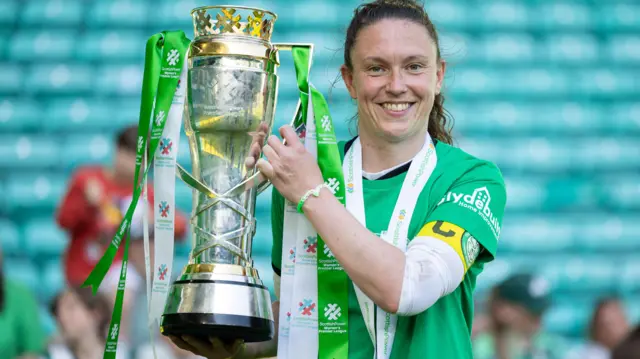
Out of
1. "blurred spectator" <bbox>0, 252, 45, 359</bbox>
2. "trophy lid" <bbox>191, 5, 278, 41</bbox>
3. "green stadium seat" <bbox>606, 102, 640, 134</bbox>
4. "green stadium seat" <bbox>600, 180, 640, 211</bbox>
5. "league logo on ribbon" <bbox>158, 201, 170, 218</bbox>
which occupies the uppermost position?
"green stadium seat" <bbox>606, 102, 640, 134</bbox>

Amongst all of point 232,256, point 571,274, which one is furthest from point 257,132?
point 571,274

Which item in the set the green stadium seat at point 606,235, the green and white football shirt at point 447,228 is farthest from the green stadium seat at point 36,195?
the green and white football shirt at point 447,228

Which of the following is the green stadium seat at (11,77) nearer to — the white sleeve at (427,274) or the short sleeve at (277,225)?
the short sleeve at (277,225)

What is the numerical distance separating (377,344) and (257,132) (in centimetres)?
50

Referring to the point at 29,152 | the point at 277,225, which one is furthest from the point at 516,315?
the point at 29,152

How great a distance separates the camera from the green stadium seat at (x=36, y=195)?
24.6ft

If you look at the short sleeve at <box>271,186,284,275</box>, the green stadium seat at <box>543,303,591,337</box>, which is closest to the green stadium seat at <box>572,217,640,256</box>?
the green stadium seat at <box>543,303,591,337</box>

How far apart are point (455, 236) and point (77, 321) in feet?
7.06

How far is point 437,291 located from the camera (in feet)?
6.28

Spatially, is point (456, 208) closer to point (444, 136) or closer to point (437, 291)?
point (437, 291)

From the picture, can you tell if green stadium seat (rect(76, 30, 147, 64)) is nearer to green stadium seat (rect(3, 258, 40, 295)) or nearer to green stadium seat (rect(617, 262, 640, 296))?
green stadium seat (rect(3, 258, 40, 295))

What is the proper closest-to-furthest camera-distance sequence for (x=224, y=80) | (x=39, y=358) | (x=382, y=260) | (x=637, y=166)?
1. (x=382, y=260)
2. (x=224, y=80)
3. (x=39, y=358)
4. (x=637, y=166)

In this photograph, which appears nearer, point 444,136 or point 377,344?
point 377,344

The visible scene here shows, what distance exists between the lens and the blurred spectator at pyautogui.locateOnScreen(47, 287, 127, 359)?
3.77 meters
